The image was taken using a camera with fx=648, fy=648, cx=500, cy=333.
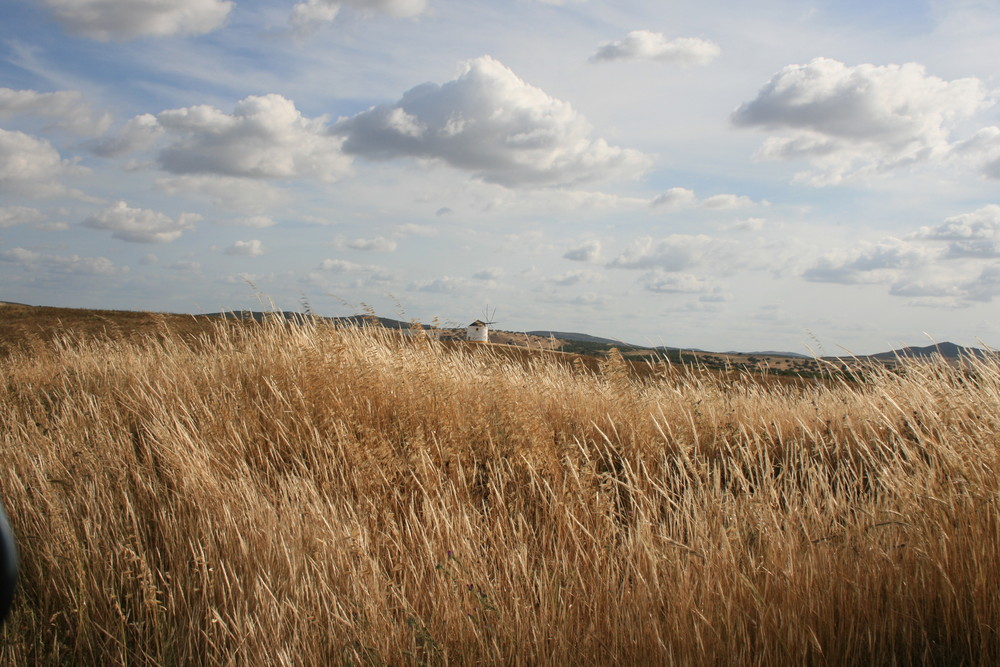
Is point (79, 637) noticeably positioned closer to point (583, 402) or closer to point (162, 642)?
point (162, 642)

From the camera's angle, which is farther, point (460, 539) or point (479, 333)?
point (479, 333)

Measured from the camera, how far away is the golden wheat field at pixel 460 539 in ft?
7.97

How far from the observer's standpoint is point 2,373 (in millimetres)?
8523

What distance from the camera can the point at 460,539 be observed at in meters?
3.20

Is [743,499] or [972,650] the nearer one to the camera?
[972,650]

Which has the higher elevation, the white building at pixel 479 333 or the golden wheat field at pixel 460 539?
the white building at pixel 479 333

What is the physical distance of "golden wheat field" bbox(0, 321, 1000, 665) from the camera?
2.43 m

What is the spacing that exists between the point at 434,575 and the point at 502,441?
2.10 meters

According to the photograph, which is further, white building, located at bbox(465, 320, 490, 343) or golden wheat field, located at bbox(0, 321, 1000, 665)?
white building, located at bbox(465, 320, 490, 343)

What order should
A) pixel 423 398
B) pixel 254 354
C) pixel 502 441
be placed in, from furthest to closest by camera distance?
pixel 254 354 → pixel 423 398 → pixel 502 441

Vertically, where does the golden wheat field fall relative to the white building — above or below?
below

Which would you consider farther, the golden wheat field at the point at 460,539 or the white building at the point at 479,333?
the white building at the point at 479,333

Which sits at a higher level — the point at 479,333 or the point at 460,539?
the point at 479,333

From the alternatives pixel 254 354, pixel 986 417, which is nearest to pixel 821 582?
pixel 986 417
